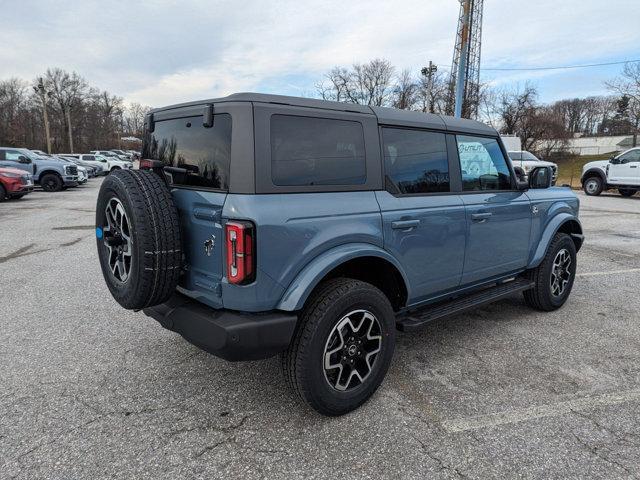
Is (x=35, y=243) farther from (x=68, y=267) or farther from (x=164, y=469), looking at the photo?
(x=164, y=469)

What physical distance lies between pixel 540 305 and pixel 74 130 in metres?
71.2

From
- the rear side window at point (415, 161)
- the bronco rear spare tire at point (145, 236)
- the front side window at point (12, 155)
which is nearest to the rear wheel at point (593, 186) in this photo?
the rear side window at point (415, 161)

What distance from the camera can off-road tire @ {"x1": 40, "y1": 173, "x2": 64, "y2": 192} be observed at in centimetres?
1917

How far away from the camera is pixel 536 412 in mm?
2746

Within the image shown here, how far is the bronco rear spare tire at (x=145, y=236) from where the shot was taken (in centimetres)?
245

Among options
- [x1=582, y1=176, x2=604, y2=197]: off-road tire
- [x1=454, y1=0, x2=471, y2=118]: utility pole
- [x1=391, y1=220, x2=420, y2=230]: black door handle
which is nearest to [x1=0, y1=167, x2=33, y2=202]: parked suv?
[x1=454, y1=0, x2=471, y2=118]: utility pole

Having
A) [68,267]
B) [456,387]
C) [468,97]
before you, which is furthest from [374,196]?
[468,97]

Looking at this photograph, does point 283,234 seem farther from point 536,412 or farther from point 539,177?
point 539,177

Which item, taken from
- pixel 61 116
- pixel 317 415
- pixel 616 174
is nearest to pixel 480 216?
pixel 317 415

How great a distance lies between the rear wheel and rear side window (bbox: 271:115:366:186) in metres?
19.2

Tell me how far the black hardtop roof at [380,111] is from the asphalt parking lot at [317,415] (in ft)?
5.95

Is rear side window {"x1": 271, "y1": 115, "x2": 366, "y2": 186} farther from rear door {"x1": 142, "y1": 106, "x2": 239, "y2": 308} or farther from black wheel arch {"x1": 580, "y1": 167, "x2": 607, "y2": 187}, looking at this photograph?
black wheel arch {"x1": 580, "y1": 167, "x2": 607, "y2": 187}

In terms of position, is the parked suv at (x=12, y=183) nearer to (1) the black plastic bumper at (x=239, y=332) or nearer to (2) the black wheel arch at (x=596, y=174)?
(1) the black plastic bumper at (x=239, y=332)

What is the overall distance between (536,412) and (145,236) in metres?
2.58
